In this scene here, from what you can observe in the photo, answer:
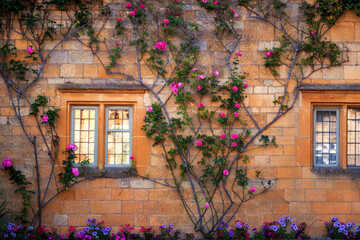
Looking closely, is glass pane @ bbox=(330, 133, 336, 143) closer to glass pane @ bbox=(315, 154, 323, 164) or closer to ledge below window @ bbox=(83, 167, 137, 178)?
glass pane @ bbox=(315, 154, 323, 164)

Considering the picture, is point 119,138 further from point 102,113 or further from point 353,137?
point 353,137

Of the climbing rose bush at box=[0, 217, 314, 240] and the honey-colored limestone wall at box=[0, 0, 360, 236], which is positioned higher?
the honey-colored limestone wall at box=[0, 0, 360, 236]

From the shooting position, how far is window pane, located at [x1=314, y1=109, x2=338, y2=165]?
6566mm

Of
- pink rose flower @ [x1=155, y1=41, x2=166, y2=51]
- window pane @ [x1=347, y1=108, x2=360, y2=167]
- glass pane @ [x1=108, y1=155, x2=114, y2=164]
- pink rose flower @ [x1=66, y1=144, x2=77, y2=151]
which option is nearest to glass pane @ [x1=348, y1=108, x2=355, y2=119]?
window pane @ [x1=347, y1=108, x2=360, y2=167]

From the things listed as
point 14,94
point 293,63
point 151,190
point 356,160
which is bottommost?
point 151,190

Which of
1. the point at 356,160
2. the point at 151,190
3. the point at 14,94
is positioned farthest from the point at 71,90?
the point at 356,160

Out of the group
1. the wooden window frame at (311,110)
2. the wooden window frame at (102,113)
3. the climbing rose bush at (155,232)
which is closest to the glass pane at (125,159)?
the wooden window frame at (102,113)

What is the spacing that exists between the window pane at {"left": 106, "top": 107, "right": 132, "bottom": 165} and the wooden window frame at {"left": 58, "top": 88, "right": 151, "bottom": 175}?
0.14 m

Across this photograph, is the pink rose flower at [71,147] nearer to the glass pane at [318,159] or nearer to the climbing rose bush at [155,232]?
the climbing rose bush at [155,232]

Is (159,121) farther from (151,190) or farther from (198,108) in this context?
(151,190)

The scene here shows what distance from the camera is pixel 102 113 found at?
6441 millimetres

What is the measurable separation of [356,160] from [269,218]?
191 cm

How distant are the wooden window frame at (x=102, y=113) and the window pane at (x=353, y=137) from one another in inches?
142

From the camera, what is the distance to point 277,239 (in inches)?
242
